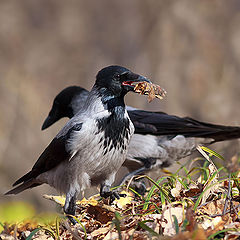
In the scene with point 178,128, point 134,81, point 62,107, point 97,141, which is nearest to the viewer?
point 97,141

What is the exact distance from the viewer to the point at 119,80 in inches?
149

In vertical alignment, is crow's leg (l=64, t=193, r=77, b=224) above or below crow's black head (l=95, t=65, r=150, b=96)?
below

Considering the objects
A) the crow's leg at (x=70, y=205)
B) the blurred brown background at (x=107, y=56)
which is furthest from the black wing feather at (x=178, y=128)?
the blurred brown background at (x=107, y=56)

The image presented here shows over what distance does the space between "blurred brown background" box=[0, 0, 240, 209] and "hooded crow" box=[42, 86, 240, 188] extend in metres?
4.35

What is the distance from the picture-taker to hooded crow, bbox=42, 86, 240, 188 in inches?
221

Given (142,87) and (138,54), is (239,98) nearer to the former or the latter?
(138,54)

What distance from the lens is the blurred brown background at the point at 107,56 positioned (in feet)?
36.6

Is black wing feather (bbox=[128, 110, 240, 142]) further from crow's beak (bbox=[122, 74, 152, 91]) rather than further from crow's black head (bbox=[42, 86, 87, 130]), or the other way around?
crow's beak (bbox=[122, 74, 152, 91])

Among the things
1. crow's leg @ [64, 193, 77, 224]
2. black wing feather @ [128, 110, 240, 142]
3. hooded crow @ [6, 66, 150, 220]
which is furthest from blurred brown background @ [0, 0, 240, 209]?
crow's leg @ [64, 193, 77, 224]

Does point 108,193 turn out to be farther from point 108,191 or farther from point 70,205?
point 70,205

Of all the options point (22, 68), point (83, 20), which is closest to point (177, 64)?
point (83, 20)

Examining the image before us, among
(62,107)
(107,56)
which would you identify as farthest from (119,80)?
(107,56)

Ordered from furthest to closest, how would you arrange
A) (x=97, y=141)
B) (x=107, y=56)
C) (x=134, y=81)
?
(x=107, y=56)
(x=134, y=81)
(x=97, y=141)

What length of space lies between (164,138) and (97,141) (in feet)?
7.31
